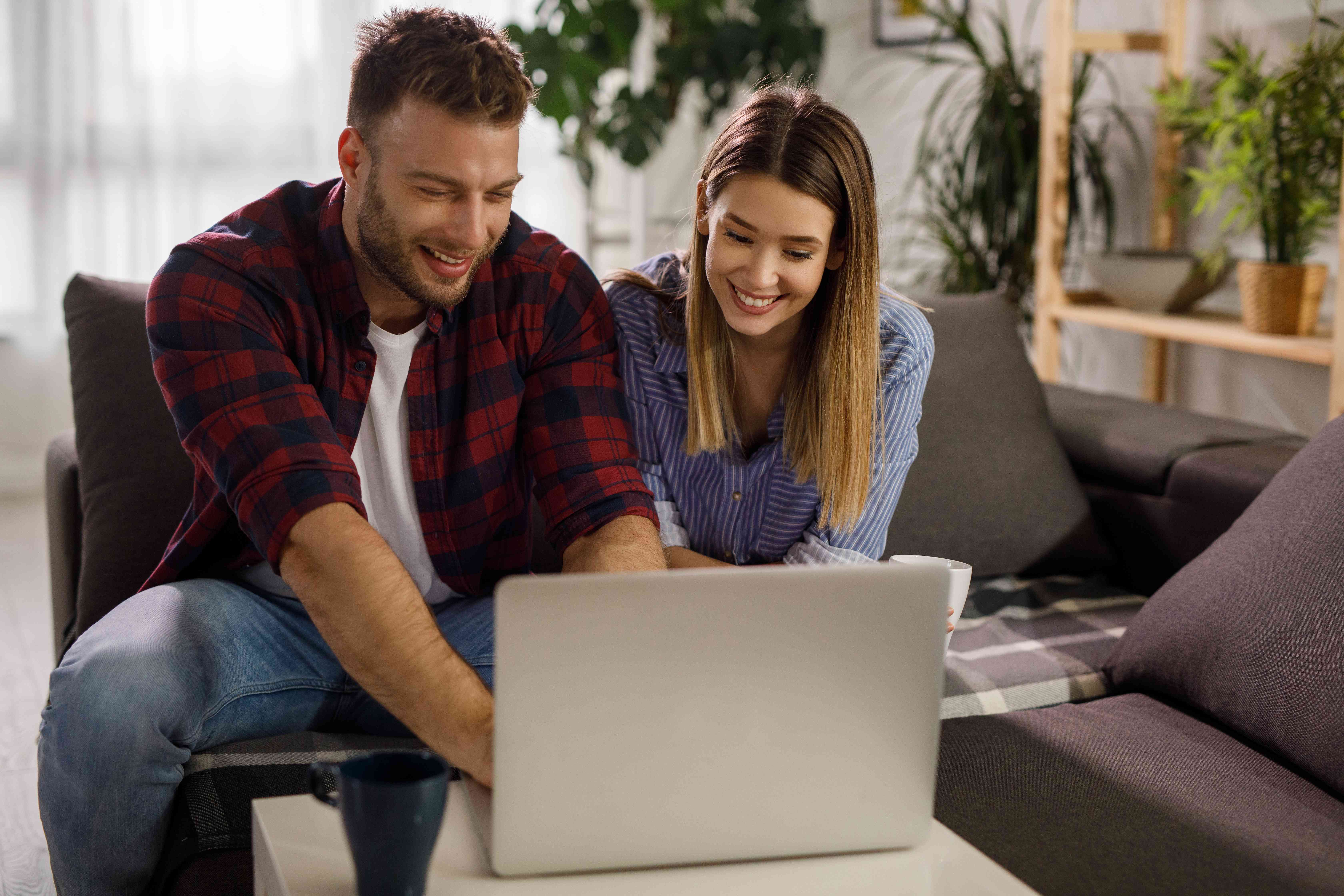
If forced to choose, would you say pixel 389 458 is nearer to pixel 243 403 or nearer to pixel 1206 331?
pixel 243 403

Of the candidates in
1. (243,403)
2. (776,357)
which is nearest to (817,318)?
(776,357)

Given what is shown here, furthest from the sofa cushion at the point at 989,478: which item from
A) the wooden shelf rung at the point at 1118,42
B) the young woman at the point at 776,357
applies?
the wooden shelf rung at the point at 1118,42

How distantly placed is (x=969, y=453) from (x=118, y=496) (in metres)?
1.21

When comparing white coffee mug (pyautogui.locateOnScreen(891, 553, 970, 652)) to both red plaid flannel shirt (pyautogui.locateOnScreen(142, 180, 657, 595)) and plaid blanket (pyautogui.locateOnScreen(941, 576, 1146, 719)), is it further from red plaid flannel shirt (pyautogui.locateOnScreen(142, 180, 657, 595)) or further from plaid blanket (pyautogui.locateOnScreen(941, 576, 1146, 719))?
red plaid flannel shirt (pyautogui.locateOnScreen(142, 180, 657, 595))

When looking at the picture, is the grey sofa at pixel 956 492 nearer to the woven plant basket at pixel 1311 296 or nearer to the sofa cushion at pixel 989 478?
the sofa cushion at pixel 989 478

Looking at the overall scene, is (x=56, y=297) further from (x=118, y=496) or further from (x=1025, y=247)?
(x=1025, y=247)

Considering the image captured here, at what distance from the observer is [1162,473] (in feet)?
6.03

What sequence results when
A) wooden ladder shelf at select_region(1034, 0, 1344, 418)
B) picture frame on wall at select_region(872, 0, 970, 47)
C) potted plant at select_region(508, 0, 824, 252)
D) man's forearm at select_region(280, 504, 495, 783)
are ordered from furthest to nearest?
picture frame on wall at select_region(872, 0, 970, 47)
potted plant at select_region(508, 0, 824, 252)
wooden ladder shelf at select_region(1034, 0, 1344, 418)
man's forearm at select_region(280, 504, 495, 783)

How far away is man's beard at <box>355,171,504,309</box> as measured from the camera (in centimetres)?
131

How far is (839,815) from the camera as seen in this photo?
2.80 feet

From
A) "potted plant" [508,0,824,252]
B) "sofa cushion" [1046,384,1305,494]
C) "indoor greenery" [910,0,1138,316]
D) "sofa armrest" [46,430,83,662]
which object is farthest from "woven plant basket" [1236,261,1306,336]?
"sofa armrest" [46,430,83,662]

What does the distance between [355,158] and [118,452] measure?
517mm

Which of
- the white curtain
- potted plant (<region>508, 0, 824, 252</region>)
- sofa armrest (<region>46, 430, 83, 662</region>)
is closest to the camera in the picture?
sofa armrest (<region>46, 430, 83, 662</region>)

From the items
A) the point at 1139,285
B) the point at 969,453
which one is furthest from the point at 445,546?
the point at 1139,285
